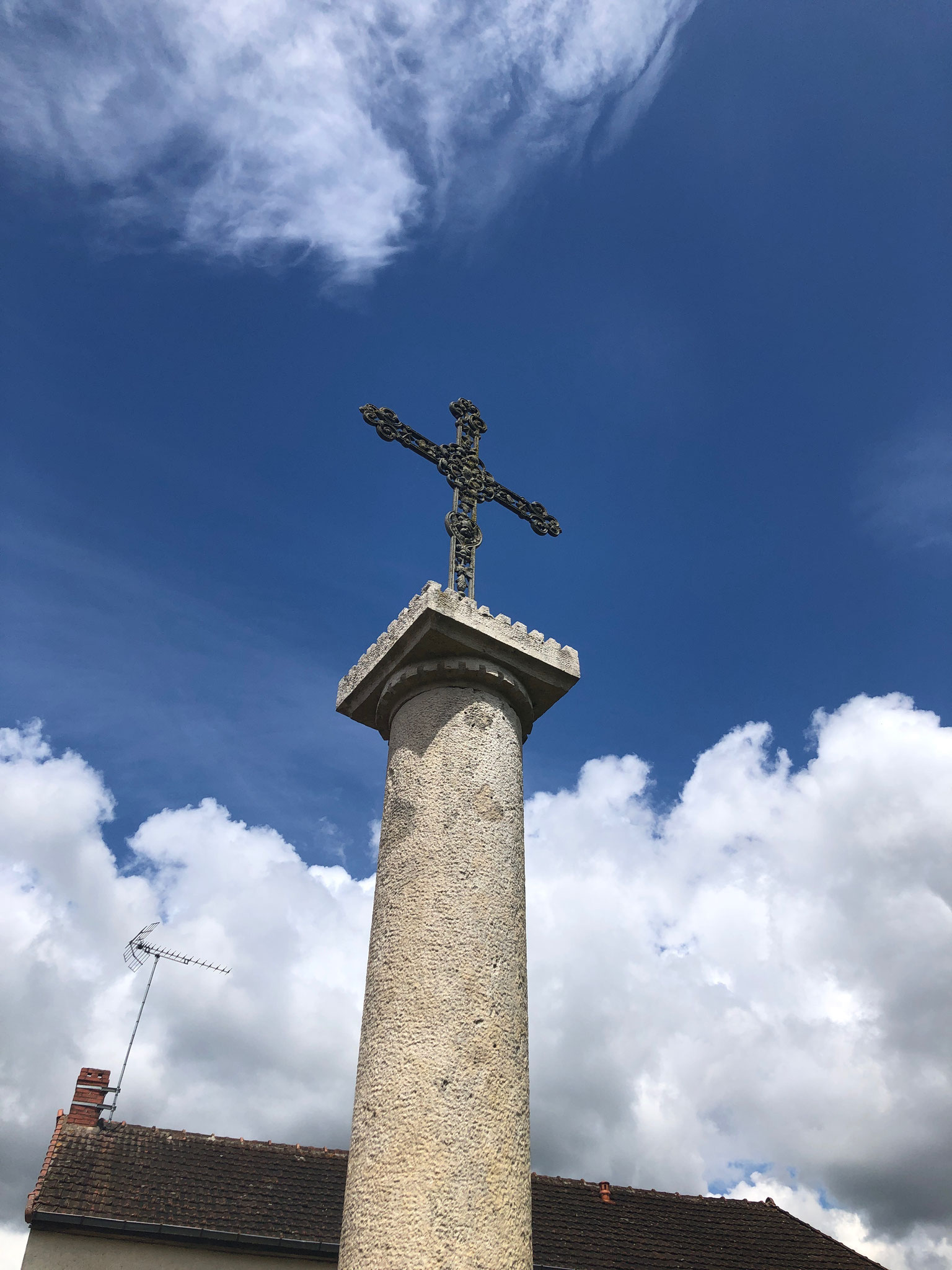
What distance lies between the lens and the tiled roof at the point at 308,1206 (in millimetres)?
12430

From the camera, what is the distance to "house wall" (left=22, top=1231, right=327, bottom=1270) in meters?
11.6

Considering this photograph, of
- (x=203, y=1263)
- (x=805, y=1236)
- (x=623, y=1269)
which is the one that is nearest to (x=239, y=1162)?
(x=203, y=1263)

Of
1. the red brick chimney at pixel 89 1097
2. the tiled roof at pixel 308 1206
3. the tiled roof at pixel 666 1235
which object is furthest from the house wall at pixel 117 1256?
the tiled roof at pixel 666 1235

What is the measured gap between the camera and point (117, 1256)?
11.8 metres

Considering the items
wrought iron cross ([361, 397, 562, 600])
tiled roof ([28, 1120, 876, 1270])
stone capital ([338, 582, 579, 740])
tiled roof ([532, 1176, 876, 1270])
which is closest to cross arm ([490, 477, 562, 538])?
wrought iron cross ([361, 397, 562, 600])

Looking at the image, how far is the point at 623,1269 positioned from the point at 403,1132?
39.5 feet

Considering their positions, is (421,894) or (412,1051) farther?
(421,894)

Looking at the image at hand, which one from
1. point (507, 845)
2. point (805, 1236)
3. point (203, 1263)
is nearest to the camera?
point (507, 845)

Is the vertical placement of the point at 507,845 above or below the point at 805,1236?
below

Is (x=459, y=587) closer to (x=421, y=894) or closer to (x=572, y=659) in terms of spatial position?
(x=572, y=659)

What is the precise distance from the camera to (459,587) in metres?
5.92

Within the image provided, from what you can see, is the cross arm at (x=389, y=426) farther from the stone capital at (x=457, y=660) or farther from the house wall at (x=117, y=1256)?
the house wall at (x=117, y=1256)

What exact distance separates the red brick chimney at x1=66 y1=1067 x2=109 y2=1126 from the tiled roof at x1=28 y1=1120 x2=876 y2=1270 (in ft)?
0.45

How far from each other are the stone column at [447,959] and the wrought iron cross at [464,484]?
622 mm
